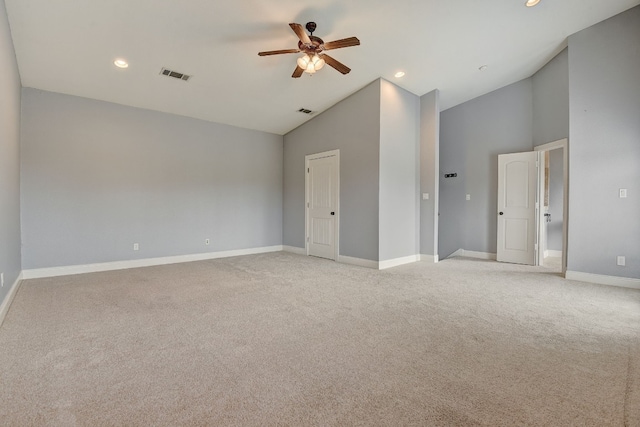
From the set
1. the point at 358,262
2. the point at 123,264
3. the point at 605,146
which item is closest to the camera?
the point at 605,146

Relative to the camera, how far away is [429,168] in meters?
5.87

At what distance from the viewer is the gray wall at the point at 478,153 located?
5953mm

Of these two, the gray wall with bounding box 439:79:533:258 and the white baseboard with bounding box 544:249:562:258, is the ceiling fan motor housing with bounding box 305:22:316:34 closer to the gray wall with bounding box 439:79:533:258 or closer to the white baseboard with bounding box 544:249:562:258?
the gray wall with bounding box 439:79:533:258

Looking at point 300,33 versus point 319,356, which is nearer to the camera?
point 319,356

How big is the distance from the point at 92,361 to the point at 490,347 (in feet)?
9.35

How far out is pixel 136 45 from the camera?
11.9ft

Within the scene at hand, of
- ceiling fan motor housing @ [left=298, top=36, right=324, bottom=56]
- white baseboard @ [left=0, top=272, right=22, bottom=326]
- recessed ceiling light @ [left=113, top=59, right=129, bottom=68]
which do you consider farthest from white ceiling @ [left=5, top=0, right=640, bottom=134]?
white baseboard @ [left=0, top=272, right=22, bottom=326]

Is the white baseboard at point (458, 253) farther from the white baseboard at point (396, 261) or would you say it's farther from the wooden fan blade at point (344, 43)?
the wooden fan blade at point (344, 43)

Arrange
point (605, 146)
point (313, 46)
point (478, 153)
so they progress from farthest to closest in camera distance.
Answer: point (478, 153) < point (605, 146) < point (313, 46)

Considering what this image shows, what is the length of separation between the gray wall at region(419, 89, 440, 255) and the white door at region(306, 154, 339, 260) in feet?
5.75

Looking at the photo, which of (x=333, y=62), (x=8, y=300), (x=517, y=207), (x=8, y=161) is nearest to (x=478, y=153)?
(x=517, y=207)

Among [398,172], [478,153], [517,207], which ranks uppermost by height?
[478,153]

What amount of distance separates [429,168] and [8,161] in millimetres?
6202

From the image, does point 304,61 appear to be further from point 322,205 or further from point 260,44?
point 322,205
